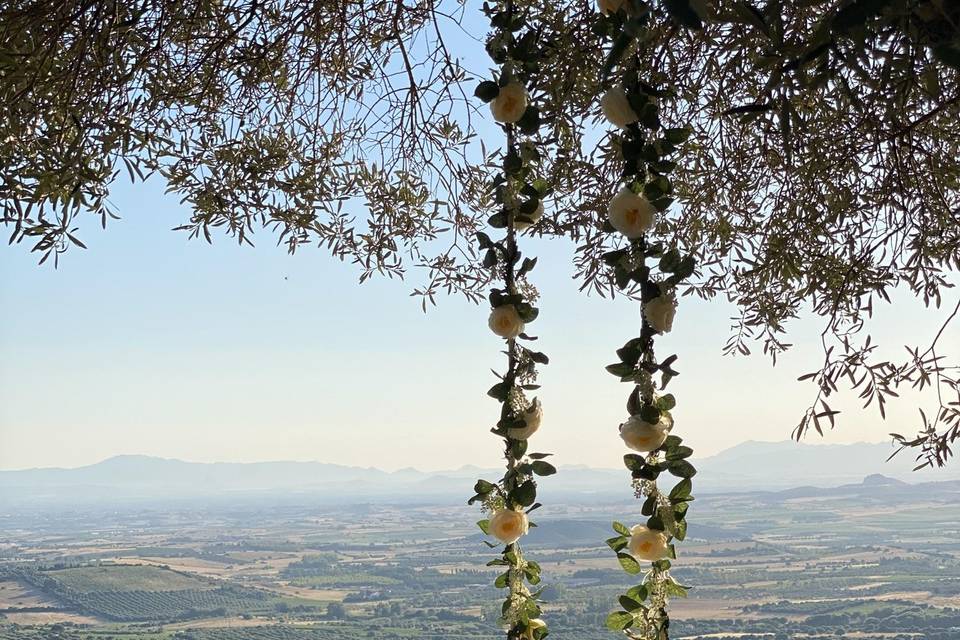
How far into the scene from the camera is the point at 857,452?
27.7 m

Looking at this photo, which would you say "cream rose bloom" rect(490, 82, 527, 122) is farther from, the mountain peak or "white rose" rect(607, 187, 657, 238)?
the mountain peak

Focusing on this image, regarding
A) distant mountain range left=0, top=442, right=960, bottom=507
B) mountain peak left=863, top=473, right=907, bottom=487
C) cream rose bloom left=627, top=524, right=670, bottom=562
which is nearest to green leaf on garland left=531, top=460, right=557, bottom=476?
cream rose bloom left=627, top=524, right=670, bottom=562

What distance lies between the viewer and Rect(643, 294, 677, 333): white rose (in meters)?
0.84

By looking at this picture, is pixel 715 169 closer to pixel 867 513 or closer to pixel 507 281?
pixel 507 281

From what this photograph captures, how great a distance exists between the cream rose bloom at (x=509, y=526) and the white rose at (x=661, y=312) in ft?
0.87

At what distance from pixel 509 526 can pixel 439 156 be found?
1.43m

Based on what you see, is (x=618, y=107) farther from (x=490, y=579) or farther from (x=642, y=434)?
(x=490, y=579)

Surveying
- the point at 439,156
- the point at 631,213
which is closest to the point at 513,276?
the point at 631,213

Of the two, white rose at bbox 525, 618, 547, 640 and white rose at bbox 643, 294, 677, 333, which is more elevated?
white rose at bbox 643, 294, 677, 333

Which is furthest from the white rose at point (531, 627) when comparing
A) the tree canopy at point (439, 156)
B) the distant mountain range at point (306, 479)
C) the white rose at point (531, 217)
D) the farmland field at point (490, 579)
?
the distant mountain range at point (306, 479)

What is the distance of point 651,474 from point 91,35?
1.17 metres

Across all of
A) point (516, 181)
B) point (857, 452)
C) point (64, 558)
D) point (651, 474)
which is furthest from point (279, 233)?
point (857, 452)

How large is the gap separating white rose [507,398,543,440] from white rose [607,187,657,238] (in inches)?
8.8

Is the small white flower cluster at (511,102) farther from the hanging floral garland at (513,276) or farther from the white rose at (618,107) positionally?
the white rose at (618,107)
